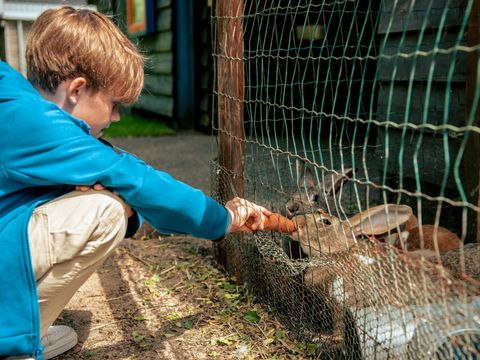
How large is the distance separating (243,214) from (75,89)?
0.66 metres

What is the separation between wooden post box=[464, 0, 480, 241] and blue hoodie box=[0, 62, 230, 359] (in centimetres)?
157

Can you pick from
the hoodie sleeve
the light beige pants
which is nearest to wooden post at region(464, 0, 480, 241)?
the hoodie sleeve

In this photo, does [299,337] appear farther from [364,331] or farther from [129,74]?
[129,74]

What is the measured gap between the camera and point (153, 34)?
26.7ft

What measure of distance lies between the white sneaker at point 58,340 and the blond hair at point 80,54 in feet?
2.72

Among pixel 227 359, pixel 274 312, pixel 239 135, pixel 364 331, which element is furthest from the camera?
pixel 239 135

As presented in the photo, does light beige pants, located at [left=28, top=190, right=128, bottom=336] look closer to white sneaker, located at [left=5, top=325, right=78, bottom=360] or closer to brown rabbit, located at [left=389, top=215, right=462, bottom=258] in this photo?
white sneaker, located at [left=5, top=325, right=78, bottom=360]

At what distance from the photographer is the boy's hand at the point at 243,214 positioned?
1948 mm

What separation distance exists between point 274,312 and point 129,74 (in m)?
1.01

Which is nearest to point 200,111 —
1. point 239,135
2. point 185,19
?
point 185,19

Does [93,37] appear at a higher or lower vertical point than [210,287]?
higher

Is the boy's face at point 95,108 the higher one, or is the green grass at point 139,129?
the boy's face at point 95,108

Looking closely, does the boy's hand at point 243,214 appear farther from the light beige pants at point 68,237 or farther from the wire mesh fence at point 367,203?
the light beige pants at point 68,237

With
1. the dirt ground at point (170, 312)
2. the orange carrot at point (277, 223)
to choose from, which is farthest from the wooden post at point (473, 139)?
the dirt ground at point (170, 312)
